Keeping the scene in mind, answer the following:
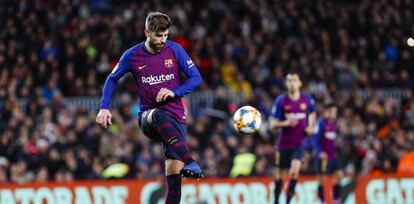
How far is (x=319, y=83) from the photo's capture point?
2464 centimetres

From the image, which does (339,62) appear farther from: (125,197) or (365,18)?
(125,197)

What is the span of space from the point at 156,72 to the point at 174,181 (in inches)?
47.8

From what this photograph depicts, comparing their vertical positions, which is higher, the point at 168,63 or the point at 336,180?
the point at 168,63

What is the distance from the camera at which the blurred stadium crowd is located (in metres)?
20.9

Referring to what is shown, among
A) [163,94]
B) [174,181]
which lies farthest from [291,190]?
[163,94]

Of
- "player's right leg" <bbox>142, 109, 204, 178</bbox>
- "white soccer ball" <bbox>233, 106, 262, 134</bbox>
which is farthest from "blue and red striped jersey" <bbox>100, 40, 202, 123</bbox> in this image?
"white soccer ball" <bbox>233, 106, 262, 134</bbox>

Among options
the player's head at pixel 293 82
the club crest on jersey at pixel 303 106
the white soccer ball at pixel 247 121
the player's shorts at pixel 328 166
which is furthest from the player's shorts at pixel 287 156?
the white soccer ball at pixel 247 121

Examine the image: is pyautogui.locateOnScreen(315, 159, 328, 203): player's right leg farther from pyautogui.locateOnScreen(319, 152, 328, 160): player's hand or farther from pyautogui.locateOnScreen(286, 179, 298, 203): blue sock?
pyautogui.locateOnScreen(286, 179, 298, 203): blue sock

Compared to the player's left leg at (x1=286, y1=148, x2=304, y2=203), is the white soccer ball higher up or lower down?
higher up

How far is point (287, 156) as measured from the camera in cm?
1652

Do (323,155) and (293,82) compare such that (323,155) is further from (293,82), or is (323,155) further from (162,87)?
(162,87)

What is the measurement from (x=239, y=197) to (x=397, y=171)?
14.8 ft

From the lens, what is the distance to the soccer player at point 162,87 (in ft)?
36.6

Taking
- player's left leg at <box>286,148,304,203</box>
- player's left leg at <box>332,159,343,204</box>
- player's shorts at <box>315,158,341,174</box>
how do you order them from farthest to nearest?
player's shorts at <box>315,158,341,174</box>, player's left leg at <box>332,159,343,204</box>, player's left leg at <box>286,148,304,203</box>
